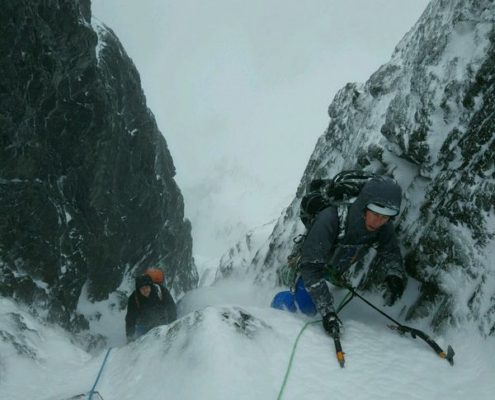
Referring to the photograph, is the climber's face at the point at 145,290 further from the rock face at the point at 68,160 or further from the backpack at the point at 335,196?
the rock face at the point at 68,160

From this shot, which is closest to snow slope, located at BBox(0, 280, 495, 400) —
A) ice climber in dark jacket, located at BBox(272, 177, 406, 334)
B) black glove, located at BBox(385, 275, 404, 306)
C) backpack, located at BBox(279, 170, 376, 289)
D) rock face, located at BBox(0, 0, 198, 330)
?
black glove, located at BBox(385, 275, 404, 306)

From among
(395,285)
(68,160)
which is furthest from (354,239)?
(68,160)

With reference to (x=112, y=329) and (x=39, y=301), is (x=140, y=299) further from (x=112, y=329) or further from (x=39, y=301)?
(x=112, y=329)

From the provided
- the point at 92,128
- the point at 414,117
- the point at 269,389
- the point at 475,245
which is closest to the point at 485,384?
the point at 475,245

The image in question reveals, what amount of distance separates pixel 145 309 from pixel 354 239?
→ 6490 mm

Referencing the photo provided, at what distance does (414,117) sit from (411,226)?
7.20 feet

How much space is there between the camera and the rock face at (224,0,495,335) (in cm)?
576

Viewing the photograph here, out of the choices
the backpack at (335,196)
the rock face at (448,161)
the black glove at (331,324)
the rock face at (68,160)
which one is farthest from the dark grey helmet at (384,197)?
the rock face at (68,160)

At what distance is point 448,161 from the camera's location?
698 cm

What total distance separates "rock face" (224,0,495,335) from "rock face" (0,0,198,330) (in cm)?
2348

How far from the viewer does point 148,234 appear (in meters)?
43.5

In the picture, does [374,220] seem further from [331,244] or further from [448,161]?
[448,161]

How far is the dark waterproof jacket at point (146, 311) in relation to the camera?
10609 mm

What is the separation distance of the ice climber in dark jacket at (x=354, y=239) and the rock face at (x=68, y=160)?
24.2m
